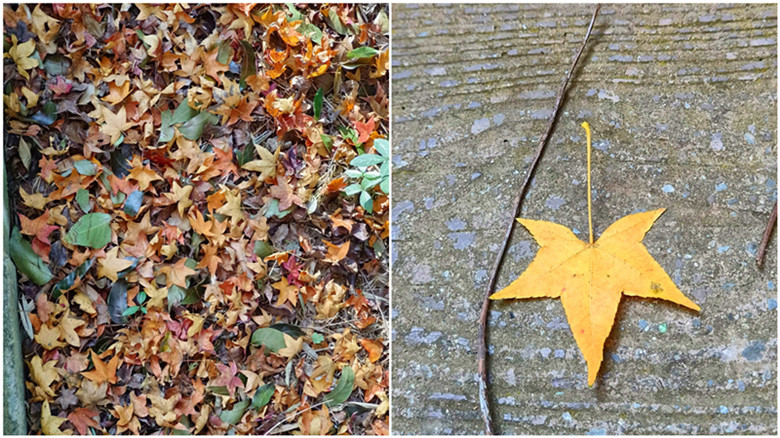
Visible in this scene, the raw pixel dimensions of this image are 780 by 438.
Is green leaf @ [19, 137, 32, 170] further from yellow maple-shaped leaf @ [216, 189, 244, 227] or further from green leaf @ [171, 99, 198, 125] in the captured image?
yellow maple-shaped leaf @ [216, 189, 244, 227]

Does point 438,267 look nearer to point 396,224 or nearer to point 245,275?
point 396,224

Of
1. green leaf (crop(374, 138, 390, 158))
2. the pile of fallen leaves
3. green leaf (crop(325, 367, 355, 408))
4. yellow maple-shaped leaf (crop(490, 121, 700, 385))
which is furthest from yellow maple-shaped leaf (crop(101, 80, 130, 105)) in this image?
yellow maple-shaped leaf (crop(490, 121, 700, 385))

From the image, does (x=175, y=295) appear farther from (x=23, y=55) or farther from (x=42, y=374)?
(x=23, y=55)

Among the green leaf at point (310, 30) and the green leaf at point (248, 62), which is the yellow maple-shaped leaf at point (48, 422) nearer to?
the green leaf at point (248, 62)

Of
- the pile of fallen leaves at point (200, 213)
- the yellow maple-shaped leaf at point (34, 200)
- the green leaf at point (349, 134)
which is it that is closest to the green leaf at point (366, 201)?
the pile of fallen leaves at point (200, 213)

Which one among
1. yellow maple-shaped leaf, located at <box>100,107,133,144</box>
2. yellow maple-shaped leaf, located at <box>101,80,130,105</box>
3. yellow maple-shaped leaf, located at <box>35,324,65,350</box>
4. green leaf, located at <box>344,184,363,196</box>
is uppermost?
yellow maple-shaped leaf, located at <box>101,80,130,105</box>
